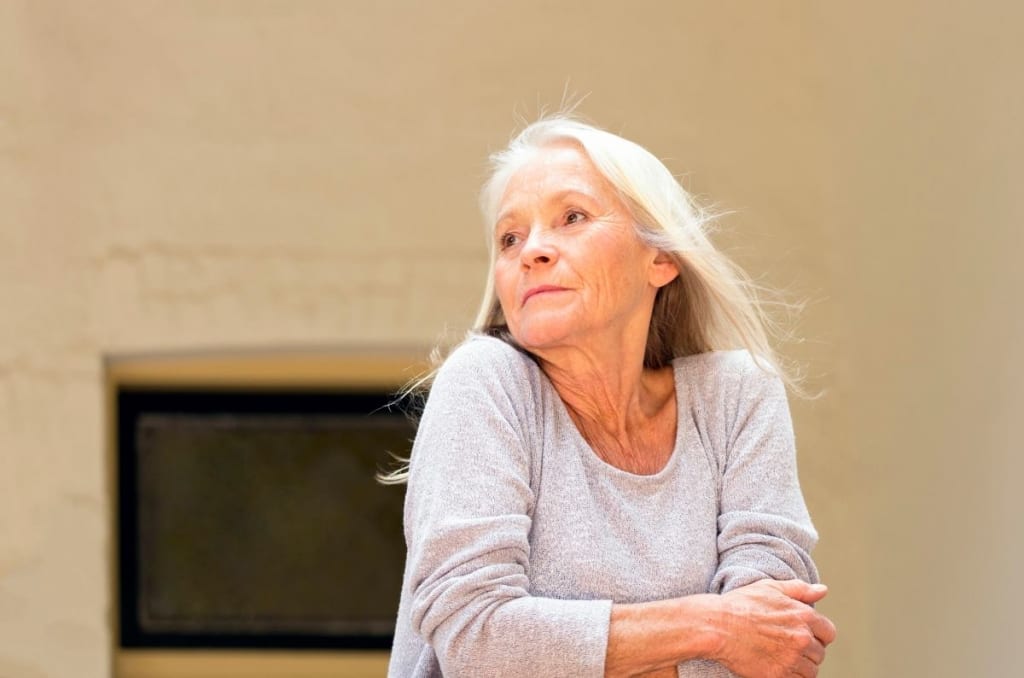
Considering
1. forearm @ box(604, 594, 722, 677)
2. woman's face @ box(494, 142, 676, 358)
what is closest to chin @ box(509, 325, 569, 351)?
woman's face @ box(494, 142, 676, 358)

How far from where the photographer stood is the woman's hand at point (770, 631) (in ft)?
5.83

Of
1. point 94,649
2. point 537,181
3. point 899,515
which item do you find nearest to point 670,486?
point 537,181

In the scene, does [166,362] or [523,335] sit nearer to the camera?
[523,335]

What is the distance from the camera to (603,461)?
1.97m

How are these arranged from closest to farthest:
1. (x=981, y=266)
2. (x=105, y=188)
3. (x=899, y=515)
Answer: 1. (x=981, y=266)
2. (x=899, y=515)
3. (x=105, y=188)

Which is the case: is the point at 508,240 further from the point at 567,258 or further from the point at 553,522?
the point at 553,522

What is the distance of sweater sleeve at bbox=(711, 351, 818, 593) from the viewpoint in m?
1.88

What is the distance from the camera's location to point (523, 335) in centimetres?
196

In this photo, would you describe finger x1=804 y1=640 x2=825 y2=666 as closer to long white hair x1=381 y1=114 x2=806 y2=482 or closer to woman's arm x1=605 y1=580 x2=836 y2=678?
woman's arm x1=605 y1=580 x2=836 y2=678

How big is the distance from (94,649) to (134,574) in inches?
12.2

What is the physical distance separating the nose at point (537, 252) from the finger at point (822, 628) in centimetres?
52

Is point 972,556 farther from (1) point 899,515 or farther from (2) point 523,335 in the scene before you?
(2) point 523,335

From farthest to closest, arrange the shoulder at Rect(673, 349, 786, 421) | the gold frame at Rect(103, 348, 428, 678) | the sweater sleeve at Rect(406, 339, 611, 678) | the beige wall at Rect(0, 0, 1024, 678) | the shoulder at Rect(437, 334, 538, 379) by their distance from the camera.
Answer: the gold frame at Rect(103, 348, 428, 678), the beige wall at Rect(0, 0, 1024, 678), the shoulder at Rect(673, 349, 786, 421), the shoulder at Rect(437, 334, 538, 379), the sweater sleeve at Rect(406, 339, 611, 678)

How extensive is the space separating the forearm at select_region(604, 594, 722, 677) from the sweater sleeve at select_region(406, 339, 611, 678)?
23 millimetres
